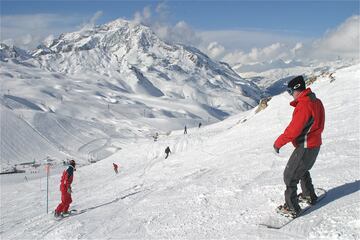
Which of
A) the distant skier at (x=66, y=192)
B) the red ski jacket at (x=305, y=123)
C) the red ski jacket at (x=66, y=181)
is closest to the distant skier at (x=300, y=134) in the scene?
the red ski jacket at (x=305, y=123)

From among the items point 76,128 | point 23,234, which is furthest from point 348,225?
point 76,128

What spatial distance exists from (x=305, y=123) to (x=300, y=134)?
0.81ft

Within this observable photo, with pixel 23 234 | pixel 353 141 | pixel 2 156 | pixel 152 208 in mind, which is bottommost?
pixel 2 156

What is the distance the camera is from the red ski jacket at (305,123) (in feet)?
27.2

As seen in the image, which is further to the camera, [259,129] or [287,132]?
[259,129]

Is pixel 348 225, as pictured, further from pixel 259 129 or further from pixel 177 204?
pixel 259 129

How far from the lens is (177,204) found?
40.1 feet

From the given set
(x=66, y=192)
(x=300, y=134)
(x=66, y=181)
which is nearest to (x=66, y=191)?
(x=66, y=192)

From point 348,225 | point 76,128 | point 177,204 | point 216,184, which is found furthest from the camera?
point 76,128

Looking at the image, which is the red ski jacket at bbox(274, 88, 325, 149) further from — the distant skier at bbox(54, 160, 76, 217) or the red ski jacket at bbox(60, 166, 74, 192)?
the red ski jacket at bbox(60, 166, 74, 192)

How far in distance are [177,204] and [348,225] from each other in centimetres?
513

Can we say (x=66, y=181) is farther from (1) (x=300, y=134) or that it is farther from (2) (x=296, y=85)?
(2) (x=296, y=85)

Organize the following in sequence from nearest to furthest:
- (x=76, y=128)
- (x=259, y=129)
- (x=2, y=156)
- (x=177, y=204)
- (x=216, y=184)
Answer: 1. (x=177, y=204)
2. (x=216, y=184)
3. (x=259, y=129)
4. (x=2, y=156)
5. (x=76, y=128)

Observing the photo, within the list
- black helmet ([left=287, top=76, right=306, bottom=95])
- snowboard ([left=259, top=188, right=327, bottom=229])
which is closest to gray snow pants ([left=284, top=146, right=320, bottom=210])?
snowboard ([left=259, top=188, right=327, bottom=229])
